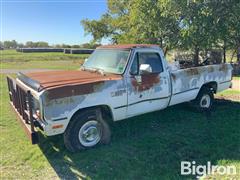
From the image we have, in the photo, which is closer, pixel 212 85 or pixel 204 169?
pixel 204 169

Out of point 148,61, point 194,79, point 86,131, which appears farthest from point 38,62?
point 86,131

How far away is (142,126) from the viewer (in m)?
6.13

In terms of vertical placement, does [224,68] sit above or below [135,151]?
above

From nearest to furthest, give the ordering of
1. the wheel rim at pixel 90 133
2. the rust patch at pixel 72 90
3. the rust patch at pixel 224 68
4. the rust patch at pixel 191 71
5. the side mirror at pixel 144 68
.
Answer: the rust patch at pixel 72 90
the wheel rim at pixel 90 133
the side mirror at pixel 144 68
the rust patch at pixel 191 71
the rust patch at pixel 224 68

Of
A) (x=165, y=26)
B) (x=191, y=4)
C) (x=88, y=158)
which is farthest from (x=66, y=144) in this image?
(x=165, y=26)

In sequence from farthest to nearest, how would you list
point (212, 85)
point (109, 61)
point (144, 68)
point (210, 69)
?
point (212, 85)
point (210, 69)
point (109, 61)
point (144, 68)

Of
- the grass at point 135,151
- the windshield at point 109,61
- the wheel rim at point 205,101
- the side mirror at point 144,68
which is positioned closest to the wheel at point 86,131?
the grass at point 135,151

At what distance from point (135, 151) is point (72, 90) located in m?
1.70

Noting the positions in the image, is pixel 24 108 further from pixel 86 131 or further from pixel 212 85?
pixel 212 85

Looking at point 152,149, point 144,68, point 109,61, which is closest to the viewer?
point 152,149

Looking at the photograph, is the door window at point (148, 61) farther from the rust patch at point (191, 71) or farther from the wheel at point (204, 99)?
the wheel at point (204, 99)

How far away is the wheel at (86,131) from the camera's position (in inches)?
179

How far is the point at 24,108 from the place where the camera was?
4.75 m

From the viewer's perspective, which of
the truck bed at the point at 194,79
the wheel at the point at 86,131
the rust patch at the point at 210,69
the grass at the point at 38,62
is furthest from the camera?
the grass at the point at 38,62
